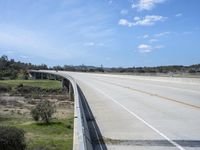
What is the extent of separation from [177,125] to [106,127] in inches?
102

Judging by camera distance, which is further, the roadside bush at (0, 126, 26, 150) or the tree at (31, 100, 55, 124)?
the tree at (31, 100, 55, 124)

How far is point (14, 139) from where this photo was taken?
1834cm

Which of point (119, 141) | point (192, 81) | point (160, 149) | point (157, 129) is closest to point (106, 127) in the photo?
point (157, 129)

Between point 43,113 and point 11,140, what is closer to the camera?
point 11,140

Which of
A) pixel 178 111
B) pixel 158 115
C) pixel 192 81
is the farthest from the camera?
pixel 192 81

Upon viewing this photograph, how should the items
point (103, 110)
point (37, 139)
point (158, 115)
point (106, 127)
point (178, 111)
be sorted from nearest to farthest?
point (106, 127) < point (158, 115) < point (178, 111) < point (103, 110) < point (37, 139)

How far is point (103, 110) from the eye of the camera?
20.5 meters

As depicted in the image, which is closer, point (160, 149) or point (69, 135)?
point (160, 149)

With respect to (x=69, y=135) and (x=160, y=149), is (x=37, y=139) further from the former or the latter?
(x=160, y=149)

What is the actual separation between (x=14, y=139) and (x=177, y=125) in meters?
7.98

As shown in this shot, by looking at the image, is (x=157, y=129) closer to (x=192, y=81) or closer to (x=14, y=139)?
(x=14, y=139)

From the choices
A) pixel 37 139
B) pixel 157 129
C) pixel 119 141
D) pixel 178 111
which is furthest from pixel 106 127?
pixel 37 139

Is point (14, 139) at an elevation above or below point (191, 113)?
below

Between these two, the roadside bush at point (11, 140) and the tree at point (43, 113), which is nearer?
the roadside bush at point (11, 140)
